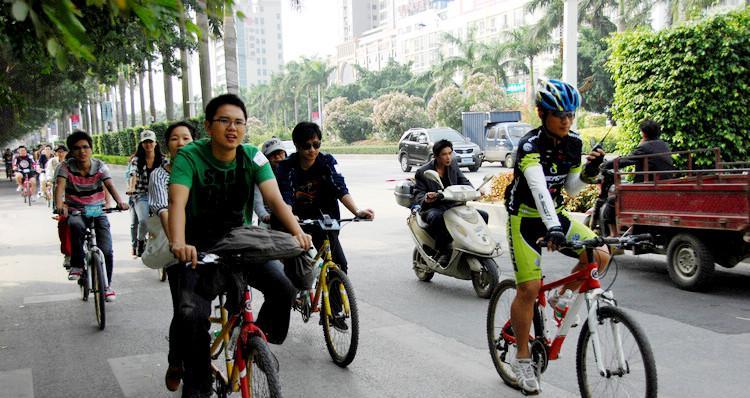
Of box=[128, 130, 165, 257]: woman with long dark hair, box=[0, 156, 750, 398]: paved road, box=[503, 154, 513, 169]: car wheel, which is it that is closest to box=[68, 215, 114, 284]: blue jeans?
box=[0, 156, 750, 398]: paved road

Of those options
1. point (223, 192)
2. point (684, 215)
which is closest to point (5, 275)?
point (223, 192)

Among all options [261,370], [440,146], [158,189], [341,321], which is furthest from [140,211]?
[261,370]

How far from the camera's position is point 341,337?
531 centimetres

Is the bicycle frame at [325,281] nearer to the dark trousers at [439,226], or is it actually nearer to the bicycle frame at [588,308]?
the bicycle frame at [588,308]

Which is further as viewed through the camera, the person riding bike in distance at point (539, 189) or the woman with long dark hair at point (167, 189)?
the woman with long dark hair at point (167, 189)

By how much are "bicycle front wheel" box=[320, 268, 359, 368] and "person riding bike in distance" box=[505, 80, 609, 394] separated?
50.8 inches

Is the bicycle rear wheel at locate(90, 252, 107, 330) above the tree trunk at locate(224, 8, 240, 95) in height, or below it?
below

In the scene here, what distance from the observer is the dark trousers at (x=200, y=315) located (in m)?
3.61

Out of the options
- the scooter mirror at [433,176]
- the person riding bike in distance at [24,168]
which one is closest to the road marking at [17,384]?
the scooter mirror at [433,176]

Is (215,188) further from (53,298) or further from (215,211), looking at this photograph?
(53,298)

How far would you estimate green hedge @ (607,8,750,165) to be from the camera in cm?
1133

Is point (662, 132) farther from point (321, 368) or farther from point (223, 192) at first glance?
point (223, 192)

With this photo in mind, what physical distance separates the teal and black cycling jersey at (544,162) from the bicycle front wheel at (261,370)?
1.76m

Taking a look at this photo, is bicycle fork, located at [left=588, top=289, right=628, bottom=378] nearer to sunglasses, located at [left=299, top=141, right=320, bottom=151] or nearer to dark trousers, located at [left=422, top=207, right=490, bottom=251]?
sunglasses, located at [left=299, top=141, right=320, bottom=151]
